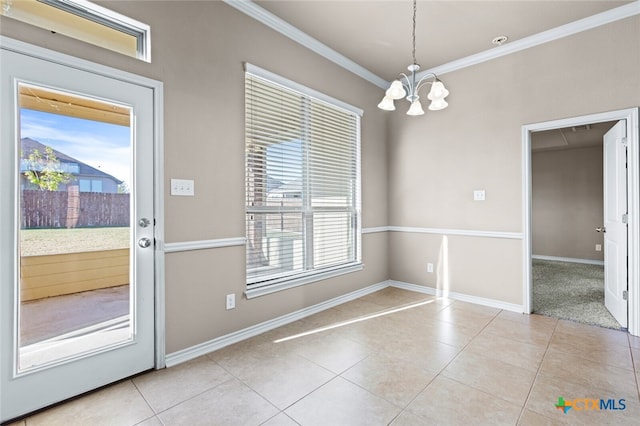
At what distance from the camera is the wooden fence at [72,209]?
5.68 feet

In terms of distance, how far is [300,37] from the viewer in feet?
10.3

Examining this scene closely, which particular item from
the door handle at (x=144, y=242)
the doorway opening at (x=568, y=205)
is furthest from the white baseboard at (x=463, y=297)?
the door handle at (x=144, y=242)

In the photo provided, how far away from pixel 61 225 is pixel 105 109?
30.9 inches

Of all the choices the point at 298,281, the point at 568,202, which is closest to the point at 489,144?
the point at 298,281

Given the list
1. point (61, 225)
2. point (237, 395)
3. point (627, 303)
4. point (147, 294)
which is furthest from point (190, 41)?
point (627, 303)

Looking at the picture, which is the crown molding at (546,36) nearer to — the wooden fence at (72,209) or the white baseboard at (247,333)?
the white baseboard at (247,333)

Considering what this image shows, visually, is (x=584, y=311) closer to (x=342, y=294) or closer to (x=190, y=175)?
(x=342, y=294)

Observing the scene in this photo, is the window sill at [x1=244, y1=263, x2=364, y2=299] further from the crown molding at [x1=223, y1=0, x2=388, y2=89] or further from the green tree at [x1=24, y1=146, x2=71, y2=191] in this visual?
the crown molding at [x1=223, y1=0, x2=388, y2=89]

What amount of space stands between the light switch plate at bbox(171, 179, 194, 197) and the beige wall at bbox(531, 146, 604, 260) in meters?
7.17

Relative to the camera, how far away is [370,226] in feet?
13.5

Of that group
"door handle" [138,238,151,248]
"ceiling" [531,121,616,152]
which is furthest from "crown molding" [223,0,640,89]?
"ceiling" [531,121,616,152]

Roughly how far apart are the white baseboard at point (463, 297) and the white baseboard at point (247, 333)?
78 cm

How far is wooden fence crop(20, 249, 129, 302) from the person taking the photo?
173 cm

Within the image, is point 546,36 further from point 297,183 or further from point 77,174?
point 77,174
